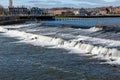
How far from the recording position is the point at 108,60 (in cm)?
2747

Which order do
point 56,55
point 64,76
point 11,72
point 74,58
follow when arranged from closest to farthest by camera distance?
point 64,76, point 11,72, point 74,58, point 56,55

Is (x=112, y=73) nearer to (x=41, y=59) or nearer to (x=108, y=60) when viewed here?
(x=108, y=60)

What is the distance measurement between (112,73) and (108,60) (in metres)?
5.04

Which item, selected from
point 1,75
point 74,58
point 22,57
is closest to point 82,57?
point 74,58

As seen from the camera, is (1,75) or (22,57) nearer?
(1,75)

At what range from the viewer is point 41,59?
2952 cm

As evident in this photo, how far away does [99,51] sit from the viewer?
106ft

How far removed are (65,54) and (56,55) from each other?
912 millimetres

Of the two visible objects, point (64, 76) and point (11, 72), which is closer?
point (64, 76)

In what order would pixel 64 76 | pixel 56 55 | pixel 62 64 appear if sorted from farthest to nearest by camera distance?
pixel 56 55 → pixel 62 64 → pixel 64 76

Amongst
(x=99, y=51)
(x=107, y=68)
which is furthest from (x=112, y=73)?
(x=99, y=51)

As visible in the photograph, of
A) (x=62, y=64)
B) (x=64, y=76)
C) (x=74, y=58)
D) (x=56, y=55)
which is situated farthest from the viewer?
(x=56, y=55)

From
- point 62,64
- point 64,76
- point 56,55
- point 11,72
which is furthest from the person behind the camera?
point 56,55

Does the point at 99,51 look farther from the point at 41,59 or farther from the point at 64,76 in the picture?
the point at 64,76
